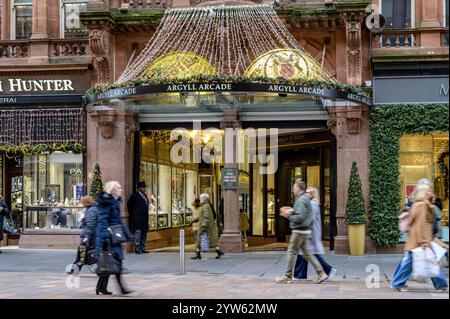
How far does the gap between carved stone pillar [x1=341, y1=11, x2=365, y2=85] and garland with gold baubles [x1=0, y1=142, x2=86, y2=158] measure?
7.77 meters

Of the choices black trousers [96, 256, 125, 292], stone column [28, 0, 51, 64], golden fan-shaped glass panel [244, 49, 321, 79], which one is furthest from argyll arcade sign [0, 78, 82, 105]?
black trousers [96, 256, 125, 292]

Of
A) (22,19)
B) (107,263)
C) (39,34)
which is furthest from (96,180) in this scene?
(107,263)

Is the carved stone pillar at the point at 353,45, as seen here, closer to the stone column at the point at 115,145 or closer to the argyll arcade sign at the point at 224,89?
the argyll arcade sign at the point at 224,89

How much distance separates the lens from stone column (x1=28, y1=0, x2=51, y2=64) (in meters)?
22.5

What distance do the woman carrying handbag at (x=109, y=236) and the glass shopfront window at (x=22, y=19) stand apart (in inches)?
488

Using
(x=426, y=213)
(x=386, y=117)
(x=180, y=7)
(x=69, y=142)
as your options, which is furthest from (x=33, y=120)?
(x=426, y=213)

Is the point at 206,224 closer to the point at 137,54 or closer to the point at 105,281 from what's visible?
the point at 137,54

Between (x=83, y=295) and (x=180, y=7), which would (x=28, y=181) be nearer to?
(x=180, y=7)

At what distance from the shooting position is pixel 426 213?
12.6 meters

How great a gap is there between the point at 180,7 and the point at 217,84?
429 centimetres

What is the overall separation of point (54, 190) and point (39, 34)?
4552 millimetres

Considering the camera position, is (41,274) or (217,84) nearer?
(41,274)

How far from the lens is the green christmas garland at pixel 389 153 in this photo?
20.6 m

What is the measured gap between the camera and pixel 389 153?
20797 mm
